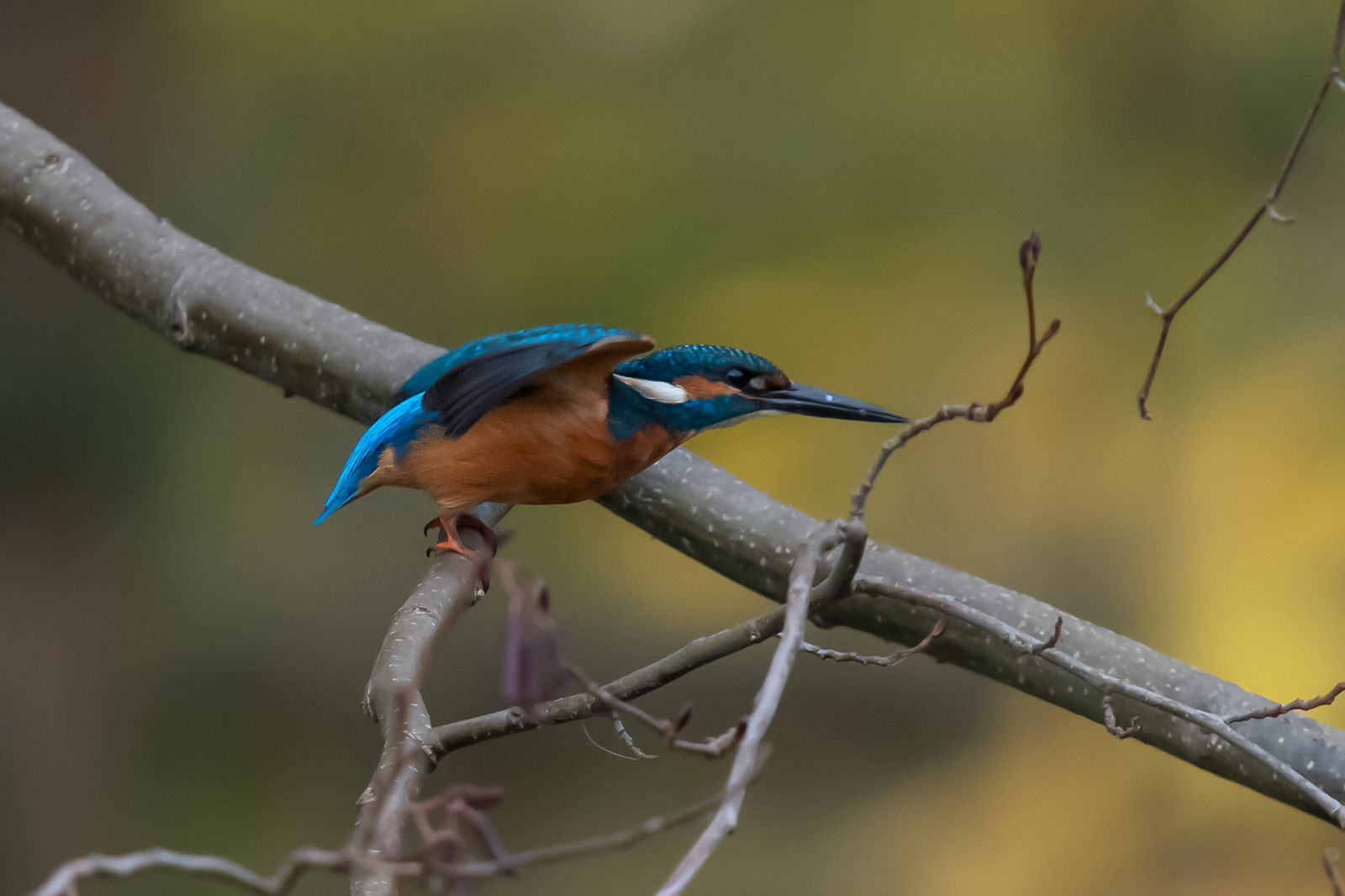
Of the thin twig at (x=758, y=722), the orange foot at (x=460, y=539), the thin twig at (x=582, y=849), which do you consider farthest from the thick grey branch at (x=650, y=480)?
the thin twig at (x=582, y=849)

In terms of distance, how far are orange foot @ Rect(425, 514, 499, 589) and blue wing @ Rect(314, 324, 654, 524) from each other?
3.2 inches

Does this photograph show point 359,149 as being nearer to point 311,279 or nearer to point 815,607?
point 311,279

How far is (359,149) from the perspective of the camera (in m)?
1.96

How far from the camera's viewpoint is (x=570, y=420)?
0.86 m

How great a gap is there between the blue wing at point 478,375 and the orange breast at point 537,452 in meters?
0.02

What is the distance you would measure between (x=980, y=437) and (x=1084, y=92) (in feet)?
2.03

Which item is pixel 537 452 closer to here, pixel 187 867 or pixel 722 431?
pixel 187 867

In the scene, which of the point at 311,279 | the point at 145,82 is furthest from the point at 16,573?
the point at 145,82

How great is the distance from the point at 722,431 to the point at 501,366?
1057mm

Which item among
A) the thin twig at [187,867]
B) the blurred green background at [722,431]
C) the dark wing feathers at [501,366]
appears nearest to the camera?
the thin twig at [187,867]

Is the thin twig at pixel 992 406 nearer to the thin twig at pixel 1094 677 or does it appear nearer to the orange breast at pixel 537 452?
the thin twig at pixel 1094 677

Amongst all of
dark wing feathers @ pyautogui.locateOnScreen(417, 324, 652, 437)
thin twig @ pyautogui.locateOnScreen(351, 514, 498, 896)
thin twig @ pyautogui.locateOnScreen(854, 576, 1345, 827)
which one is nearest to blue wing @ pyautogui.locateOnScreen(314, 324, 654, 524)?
dark wing feathers @ pyautogui.locateOnScreen(417, 324, 652, 437)

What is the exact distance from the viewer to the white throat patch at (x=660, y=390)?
0.89m

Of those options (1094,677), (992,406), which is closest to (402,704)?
(992,406)
